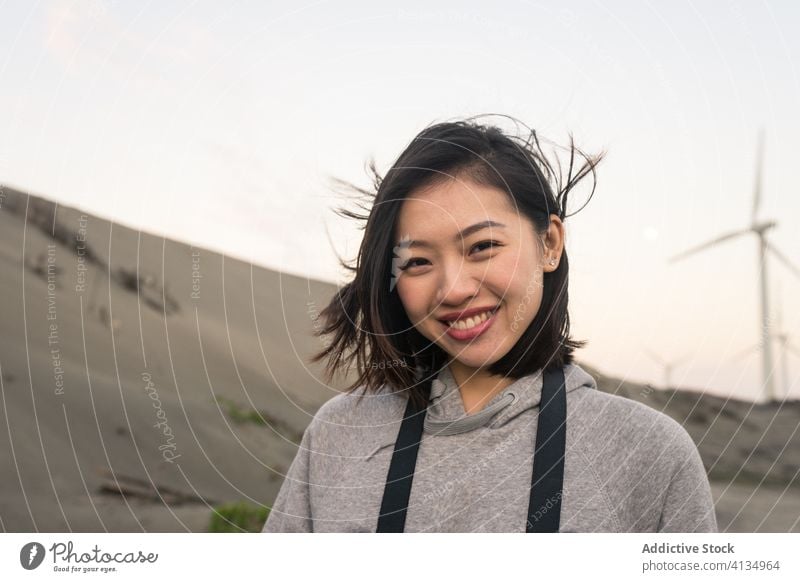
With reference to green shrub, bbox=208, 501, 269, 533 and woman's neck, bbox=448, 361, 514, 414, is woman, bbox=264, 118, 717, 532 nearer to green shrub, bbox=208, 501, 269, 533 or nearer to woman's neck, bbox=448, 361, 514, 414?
woman's neck, bbox=448, 361, 514, 414

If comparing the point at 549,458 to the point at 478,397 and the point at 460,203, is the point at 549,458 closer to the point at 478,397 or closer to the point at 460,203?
the point at 478,397

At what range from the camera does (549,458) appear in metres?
1.67

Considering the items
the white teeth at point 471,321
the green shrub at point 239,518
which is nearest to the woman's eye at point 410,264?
the white teeth at point 471,321

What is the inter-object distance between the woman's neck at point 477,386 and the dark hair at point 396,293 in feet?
0.07

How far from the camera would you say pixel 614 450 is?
1.64 meters

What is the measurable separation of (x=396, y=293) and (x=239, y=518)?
2477mm

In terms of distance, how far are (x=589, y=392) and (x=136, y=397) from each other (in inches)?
117

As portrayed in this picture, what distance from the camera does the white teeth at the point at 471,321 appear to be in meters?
1.73

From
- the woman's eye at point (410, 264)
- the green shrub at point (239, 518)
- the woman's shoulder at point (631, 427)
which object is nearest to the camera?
the woman's shoulder at point (631, 427)

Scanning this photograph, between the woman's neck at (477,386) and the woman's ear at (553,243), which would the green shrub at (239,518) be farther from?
the woman's ear at (553,243)

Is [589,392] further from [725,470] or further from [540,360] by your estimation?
[725,470]

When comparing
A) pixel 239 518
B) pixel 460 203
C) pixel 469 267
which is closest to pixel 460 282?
pixel 469 267
